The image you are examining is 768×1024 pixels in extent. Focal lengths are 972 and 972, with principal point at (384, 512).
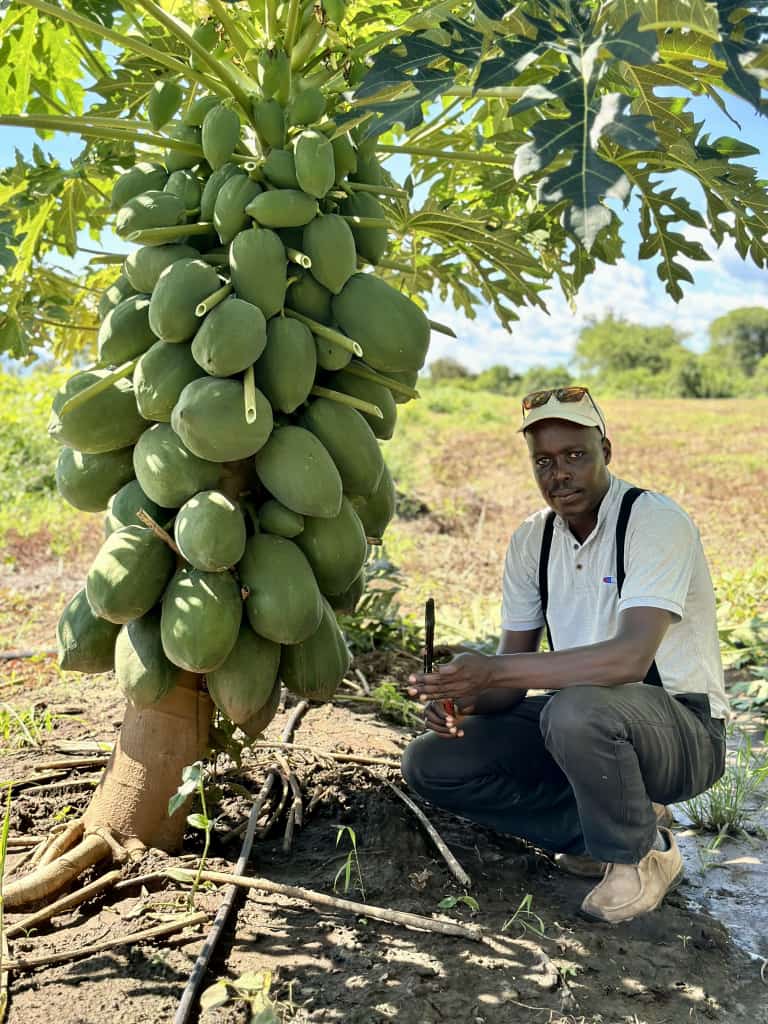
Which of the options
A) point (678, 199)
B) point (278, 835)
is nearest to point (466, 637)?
point (278, 835)

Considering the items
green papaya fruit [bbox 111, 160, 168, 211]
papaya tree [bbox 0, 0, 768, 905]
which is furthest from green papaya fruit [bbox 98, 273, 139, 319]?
green papaya fruit [bbox 111, 160, 168, 211]

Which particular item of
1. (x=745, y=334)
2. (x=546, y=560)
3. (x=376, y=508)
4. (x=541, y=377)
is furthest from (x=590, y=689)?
(x=745, y=334)

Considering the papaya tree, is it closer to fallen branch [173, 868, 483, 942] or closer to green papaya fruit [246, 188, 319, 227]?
green papaya fruit [246, 188, 319, 227]

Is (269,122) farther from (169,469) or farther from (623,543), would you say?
(623,543)

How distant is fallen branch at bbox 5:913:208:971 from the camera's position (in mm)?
1855

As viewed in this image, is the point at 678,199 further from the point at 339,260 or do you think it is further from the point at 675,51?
the point at 339,260

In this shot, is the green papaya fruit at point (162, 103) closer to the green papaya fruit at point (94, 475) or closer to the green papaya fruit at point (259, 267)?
the green papaya fruit at point (259, 267)

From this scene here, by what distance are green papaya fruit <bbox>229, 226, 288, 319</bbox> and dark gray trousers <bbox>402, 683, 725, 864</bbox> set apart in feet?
3.80

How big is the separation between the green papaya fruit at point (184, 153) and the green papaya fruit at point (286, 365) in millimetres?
453

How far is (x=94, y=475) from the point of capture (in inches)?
84.3

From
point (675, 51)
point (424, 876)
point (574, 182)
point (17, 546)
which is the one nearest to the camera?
point (574, 182)

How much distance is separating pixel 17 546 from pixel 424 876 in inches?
207

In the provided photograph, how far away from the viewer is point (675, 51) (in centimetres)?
188

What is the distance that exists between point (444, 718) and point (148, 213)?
56.6 inches
